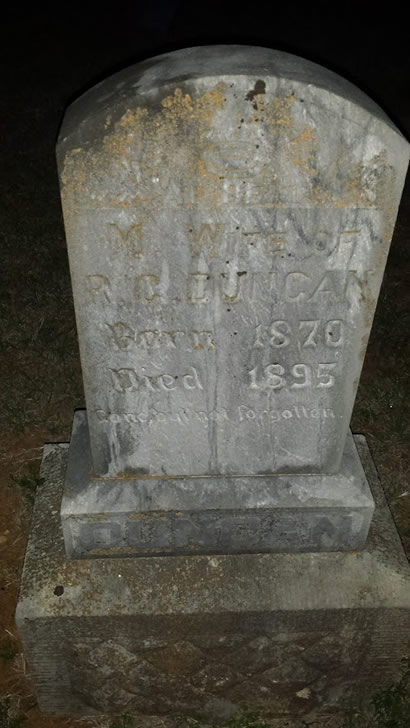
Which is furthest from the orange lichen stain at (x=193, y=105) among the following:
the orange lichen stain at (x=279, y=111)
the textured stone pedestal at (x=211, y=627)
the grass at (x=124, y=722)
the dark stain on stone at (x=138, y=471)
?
the grass at (x=124, y=722)

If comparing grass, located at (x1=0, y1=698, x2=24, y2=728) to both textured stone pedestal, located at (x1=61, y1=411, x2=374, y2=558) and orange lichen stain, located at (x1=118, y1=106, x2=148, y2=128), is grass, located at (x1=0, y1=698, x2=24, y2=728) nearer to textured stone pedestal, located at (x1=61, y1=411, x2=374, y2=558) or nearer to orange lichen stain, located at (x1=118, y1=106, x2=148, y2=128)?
textured stone pedestal, located at (x1=61, y1=411, x2=374, y2=558)

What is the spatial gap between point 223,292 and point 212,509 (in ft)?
2.91

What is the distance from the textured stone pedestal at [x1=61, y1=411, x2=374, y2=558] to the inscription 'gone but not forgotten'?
60 mm

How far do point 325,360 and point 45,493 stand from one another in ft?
4.67

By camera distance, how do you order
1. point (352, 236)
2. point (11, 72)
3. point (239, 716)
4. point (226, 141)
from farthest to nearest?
point (11, 72) < point (239, 716) < point (352, 236) < point (226, 141)

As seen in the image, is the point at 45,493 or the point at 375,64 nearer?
the point at 45,493

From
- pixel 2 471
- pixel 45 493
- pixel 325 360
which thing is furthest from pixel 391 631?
pixel 2 471

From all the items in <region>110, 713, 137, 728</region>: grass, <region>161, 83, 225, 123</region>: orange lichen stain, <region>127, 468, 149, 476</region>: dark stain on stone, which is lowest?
<region>110, 713, 137, 728</region>: grass

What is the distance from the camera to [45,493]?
9.48 ft

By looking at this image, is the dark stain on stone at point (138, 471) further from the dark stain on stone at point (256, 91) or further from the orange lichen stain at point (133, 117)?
the dark stain on stone at point (256, 91)

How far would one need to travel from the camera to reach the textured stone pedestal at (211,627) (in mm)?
2451

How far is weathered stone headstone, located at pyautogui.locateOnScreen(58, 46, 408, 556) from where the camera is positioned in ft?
5.62

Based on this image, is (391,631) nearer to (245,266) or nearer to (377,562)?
(377,562)

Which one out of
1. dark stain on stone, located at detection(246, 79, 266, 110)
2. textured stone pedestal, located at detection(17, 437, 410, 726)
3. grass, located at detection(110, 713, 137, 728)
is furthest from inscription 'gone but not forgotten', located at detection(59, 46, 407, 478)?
grass, located at detection(110, 713, 137, 728)
